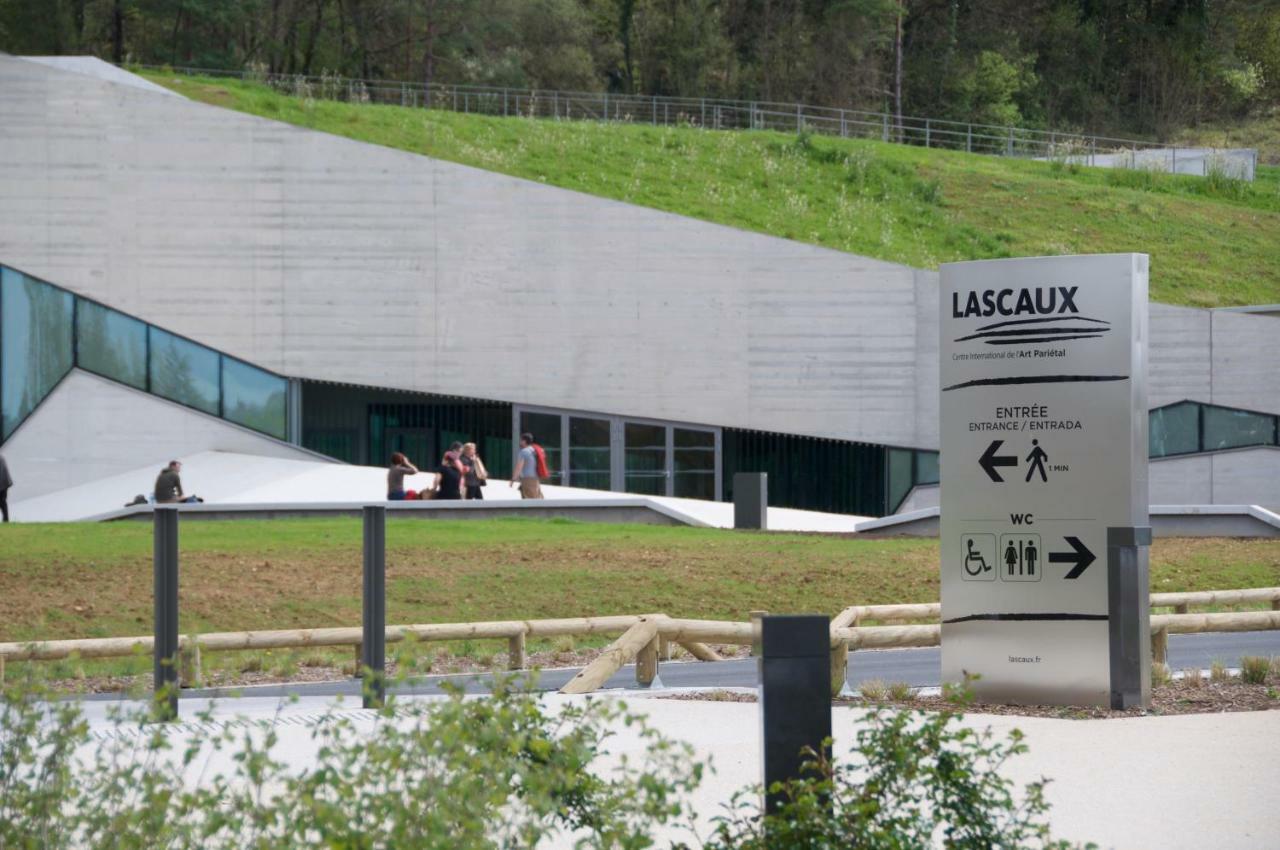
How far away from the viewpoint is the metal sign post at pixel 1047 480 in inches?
420

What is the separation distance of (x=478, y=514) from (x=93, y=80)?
15.9 meters

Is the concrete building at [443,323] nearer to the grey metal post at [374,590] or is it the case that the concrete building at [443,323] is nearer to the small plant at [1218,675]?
the small plant at [1218,675]

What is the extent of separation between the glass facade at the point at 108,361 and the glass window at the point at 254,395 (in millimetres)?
23

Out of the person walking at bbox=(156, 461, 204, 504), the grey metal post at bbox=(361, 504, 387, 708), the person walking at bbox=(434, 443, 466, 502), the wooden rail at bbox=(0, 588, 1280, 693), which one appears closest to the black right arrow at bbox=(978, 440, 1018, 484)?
the wooden rail at bbox=(0, 588, 1280, 693)

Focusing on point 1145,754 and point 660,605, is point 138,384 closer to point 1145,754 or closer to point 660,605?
point 660,605

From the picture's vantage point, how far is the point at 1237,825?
760 centimetres

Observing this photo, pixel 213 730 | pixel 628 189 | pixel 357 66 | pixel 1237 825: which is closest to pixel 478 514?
pixel 628 189

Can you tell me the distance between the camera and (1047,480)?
10.9m

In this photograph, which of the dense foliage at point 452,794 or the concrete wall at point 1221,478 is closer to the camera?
the dense foliage at point 452,794

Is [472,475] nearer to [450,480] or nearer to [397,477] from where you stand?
[450,480]

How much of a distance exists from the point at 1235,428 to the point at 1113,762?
32.1 metres

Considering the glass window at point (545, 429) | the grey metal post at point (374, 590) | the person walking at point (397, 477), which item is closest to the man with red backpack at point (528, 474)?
the person walking at point (397, 477)

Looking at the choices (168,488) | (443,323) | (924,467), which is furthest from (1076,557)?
(924,467)

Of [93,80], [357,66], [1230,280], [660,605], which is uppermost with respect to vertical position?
[357,66]
